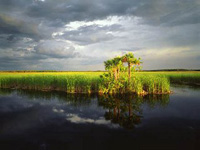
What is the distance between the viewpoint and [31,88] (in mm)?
24141

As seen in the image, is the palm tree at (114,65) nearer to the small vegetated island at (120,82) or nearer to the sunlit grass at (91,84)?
the small vegetated island at (120,82)

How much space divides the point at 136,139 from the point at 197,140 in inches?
114

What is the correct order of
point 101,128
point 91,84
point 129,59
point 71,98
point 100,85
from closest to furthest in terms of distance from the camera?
1. point 101,128
2. point 71,98
3. point 129,59
4. point 100,85
5. point 91,84

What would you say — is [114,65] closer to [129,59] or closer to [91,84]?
[129,59]

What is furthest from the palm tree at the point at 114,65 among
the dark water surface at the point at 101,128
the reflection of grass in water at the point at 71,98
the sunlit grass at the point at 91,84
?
the dark water surface at the point at 101,128

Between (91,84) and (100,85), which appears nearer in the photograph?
(100,85)

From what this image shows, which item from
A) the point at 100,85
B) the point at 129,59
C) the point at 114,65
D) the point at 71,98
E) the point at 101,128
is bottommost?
the point at 101,128

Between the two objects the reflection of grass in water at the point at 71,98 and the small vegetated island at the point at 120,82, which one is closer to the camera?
the reflection of grass in water at the point at 71,98

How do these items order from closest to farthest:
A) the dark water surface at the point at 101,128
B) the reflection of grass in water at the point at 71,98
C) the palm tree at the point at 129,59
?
the dark water surface at the point at 101,128 < the reflection of grass in water at the point at 71,98 < the palm tree at the point at 129,59

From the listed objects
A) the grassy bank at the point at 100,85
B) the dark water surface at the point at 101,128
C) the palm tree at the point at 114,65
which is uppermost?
the palm tree at the point at 114,65

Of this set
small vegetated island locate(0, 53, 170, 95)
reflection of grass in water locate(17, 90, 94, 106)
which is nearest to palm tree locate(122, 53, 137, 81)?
small vegetated island locate(0, 53, 170, 95)

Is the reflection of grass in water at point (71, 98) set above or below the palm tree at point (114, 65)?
below

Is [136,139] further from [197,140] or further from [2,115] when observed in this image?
[2,115]

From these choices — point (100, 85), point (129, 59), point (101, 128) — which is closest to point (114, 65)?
point (129, 59)
